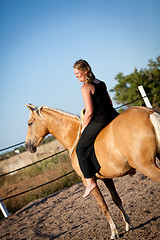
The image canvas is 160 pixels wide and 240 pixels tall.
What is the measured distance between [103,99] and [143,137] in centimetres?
81

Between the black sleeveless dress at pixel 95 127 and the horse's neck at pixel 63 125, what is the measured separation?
649 millimetres

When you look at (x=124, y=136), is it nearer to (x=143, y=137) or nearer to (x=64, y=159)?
(x=143, y=137)

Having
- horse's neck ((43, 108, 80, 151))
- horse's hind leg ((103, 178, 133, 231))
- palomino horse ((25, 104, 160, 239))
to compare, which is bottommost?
horse's hind leg ((103, 178, 133, 231))

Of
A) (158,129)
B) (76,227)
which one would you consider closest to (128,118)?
(158,129)

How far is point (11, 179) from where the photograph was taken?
12.1 meters

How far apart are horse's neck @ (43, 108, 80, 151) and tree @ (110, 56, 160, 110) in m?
19.8

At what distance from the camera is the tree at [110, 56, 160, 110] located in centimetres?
2469

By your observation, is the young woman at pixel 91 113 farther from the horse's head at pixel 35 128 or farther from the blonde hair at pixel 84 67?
the horse's head at pixel 35 128

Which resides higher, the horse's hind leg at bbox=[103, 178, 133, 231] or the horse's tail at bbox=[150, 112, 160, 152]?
the horse's tail at bbox=[150, 112, 160, 152]

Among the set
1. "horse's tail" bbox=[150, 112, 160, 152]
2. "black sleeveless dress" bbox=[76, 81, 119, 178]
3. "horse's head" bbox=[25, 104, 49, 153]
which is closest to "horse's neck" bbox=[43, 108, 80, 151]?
"horse's head" bbox=[25, 104, 49, 153]

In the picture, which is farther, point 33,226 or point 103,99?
point 33,226

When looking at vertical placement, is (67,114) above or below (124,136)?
above

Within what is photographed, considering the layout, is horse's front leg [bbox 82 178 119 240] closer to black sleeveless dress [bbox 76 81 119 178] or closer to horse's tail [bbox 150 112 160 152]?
black sleeveless dress [bbox 76 81 119 178]

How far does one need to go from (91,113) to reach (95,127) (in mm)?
221
